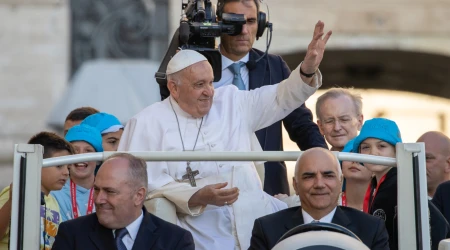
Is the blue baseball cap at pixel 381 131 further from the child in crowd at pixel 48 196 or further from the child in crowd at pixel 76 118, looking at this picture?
the child in crowd at pixel 76 118

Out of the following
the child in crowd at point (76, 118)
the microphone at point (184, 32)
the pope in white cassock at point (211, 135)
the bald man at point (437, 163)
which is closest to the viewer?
the pope in white cassock at point (211, 135)

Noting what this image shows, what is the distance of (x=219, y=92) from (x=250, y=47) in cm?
61

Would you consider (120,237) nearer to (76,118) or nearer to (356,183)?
(356,183)

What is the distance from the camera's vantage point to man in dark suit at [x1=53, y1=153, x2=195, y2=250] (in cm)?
664

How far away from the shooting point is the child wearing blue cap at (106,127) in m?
8.96

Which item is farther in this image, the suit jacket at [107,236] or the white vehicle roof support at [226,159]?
the suit jacket at [107,236]

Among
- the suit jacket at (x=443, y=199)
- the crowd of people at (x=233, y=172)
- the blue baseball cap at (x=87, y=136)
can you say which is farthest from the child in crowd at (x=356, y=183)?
the blue baseball cap at (x=87, y=136)

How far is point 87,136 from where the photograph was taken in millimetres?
8438

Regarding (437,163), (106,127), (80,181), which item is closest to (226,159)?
(80,181)

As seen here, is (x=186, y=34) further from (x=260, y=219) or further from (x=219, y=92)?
(x=260, y=219)

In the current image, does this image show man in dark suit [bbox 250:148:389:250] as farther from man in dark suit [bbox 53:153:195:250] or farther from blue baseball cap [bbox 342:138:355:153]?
blue baseball cap [bbox 342:138:355:153]

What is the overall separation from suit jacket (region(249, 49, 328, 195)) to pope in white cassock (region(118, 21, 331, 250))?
60 cm

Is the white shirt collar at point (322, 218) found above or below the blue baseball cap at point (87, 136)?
below

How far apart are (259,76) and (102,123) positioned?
105 cm
